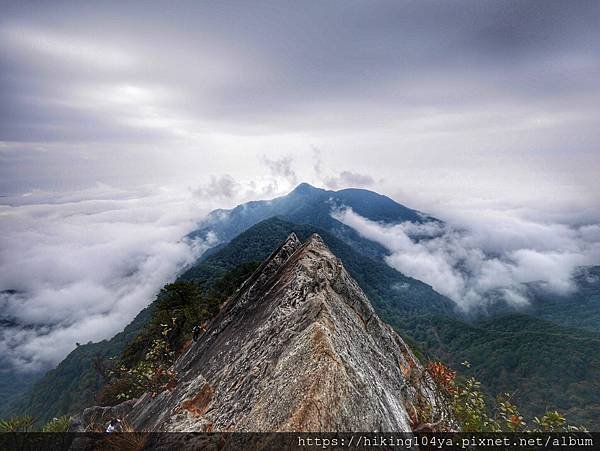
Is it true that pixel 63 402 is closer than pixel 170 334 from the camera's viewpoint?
No

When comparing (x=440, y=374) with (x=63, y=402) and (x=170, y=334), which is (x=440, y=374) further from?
(x=63, y=402)

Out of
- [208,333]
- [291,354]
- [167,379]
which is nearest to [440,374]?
[291,354]

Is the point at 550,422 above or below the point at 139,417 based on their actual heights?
above
